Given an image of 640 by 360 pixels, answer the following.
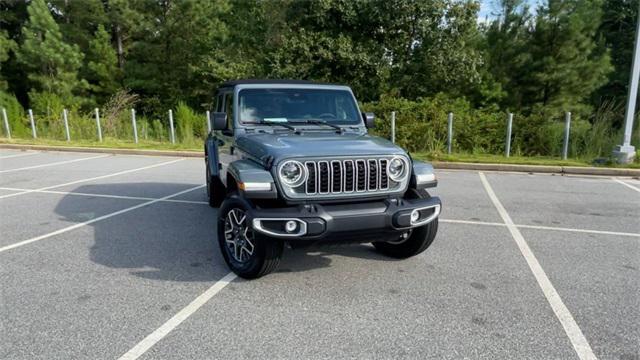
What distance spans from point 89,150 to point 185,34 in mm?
16019

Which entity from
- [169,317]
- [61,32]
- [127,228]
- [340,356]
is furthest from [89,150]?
[61,32]

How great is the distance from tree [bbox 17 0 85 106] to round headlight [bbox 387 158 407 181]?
92.8 feet

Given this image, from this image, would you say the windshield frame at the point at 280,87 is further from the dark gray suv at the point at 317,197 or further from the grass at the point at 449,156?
the grass at the point at 449,156

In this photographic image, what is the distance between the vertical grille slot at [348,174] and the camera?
378 centimetres

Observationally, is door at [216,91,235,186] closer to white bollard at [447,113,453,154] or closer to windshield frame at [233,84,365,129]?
windshield frame at [233,84,365,129]

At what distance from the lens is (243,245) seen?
4.06 metres

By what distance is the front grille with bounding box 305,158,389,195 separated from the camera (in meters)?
3.71

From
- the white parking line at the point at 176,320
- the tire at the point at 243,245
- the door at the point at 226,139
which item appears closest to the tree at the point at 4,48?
the door at the point at 226,139

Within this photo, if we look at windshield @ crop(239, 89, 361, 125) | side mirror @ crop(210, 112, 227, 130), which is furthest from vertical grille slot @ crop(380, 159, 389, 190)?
side mirror @ crop(210, 112, 227, 130)

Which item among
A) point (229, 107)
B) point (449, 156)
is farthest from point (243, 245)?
point (449, 156)

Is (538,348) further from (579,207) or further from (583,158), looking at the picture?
(583,158)

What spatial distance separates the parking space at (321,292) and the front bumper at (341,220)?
22.1 inches

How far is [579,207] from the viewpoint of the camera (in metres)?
7.00

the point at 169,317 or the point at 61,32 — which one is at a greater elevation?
the point at 61,32
